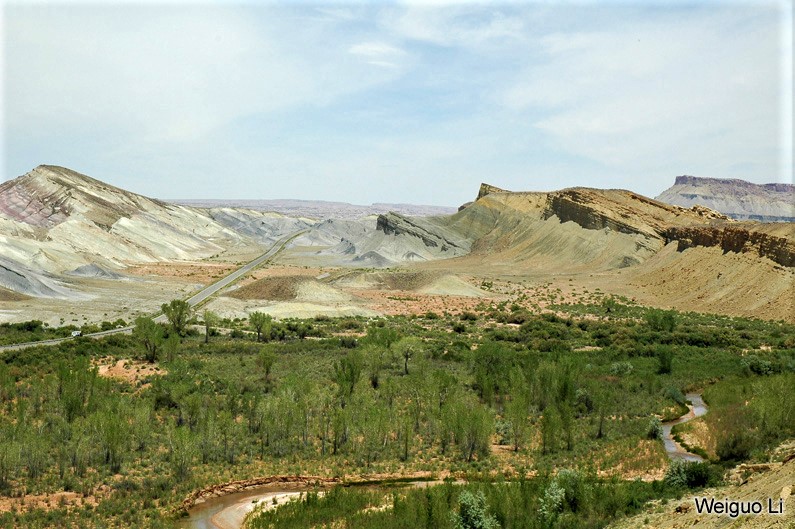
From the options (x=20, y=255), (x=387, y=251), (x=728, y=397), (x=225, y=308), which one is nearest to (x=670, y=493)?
(x=728, y=397)

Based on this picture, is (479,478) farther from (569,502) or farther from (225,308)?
(225,308)

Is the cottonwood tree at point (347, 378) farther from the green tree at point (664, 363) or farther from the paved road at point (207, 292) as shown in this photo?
the paved road at point (207, 292)

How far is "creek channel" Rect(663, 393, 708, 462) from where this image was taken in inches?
1057

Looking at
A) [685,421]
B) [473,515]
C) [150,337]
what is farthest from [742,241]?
[473,515]

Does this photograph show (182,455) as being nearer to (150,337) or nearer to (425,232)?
(150,337)

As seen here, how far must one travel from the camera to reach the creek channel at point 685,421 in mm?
26859

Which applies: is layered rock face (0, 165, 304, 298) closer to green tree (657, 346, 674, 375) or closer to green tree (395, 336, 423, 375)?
green tree (395, 336, 423, 375)

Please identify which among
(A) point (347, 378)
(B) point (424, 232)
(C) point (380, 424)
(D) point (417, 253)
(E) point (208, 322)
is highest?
(B) point (424, 232)

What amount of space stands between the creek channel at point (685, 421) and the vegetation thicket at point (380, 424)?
0.52 m

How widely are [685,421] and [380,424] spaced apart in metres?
14.5

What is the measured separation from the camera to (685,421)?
105 ft

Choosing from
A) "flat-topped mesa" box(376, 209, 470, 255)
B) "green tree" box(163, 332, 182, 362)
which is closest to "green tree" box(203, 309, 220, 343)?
"green tree" box(163, 332, 182, 362)

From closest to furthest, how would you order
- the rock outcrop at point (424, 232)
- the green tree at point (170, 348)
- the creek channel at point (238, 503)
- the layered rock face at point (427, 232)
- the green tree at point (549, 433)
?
the creek channel at point (238, 503) → the green tree at point (549, 433) → the green tree at point (170, 348) → the layered rock face at point (427, 232) → the rock outcrop at point (424, 232)

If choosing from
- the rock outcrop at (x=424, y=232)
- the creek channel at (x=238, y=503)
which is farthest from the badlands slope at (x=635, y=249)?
the creek channel at (x=238, y=503)
